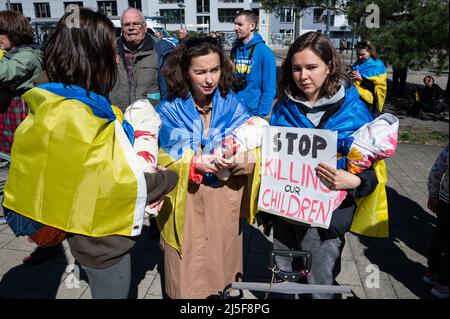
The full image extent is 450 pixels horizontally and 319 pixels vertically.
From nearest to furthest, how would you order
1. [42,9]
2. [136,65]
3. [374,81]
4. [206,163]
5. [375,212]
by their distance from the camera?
[375,212] → [206,163] → [136,65] → [374,81] → [42,9]

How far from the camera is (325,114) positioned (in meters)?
1.90

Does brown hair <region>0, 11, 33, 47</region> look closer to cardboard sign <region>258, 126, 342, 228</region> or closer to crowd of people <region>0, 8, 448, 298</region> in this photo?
crowd of people <region>0, 8, 448, 298</region>

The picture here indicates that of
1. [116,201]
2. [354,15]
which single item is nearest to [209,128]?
[116,201]

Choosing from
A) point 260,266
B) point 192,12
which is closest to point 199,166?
point 260,266

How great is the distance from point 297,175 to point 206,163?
0.49 metres

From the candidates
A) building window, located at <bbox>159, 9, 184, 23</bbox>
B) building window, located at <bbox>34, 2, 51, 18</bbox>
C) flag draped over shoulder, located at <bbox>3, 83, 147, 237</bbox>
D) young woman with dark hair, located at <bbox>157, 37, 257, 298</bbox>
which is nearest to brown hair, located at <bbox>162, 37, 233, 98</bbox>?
young woman with dark hair, located at <bbox>157, 37, 257, 298</bbox>

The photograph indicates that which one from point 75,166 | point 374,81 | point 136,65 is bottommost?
point 374,81

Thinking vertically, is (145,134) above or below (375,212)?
above

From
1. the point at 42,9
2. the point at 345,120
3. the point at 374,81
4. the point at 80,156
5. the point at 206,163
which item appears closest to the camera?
the point at 80,156

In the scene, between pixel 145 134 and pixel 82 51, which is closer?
pixel 82 51

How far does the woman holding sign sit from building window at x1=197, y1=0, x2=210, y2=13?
5512 centimetres

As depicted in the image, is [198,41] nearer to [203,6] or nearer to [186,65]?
[186,65]

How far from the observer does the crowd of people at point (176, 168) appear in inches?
57.8

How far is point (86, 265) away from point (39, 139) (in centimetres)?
59
